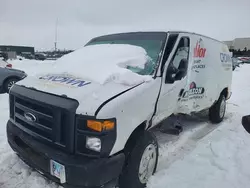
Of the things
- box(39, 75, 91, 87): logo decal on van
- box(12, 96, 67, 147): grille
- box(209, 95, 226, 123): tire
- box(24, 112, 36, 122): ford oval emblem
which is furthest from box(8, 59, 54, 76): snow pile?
box(209, 95, 226, 123): tire

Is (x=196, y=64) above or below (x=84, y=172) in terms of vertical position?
above

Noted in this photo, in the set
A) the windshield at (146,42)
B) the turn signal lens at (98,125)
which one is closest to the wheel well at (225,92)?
the windshield at (146,42)

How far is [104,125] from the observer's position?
7.75 ft

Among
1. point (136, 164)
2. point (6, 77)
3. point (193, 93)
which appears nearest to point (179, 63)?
point (193, 93)

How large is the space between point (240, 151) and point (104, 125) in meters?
3.15

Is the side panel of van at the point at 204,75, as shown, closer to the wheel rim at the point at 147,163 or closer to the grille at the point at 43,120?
the wheel rim at the point at 147,163

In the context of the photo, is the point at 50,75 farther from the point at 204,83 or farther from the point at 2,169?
the point at 204,83

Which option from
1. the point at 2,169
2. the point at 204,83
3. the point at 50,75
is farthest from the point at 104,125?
the point at 204,83

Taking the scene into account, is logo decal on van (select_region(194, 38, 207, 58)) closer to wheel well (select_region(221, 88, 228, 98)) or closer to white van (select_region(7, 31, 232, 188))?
white van (select_region(7, 31, 232, 188))

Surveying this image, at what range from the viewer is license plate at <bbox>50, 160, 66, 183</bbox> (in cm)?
241

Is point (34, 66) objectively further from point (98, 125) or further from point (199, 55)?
point (98, 125)

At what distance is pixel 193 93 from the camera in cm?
442

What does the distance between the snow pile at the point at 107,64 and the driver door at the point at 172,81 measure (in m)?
0.35

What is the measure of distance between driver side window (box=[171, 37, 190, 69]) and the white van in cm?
2
